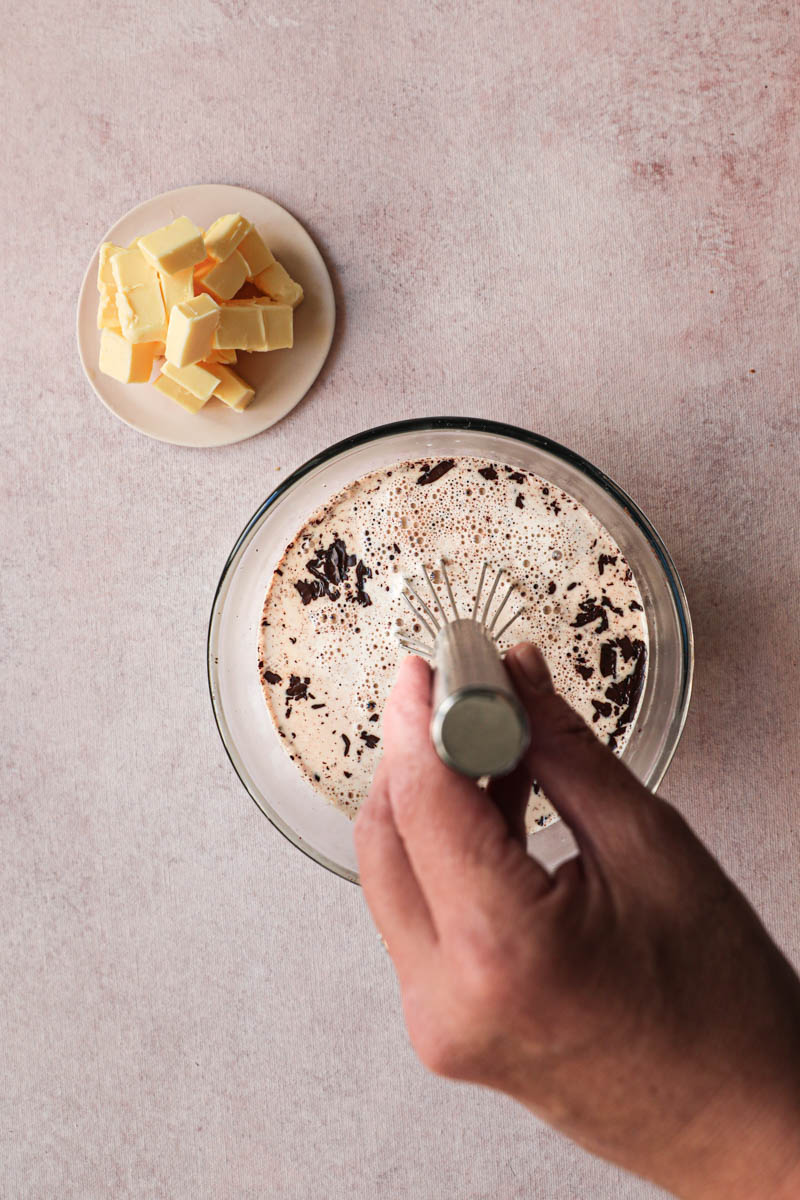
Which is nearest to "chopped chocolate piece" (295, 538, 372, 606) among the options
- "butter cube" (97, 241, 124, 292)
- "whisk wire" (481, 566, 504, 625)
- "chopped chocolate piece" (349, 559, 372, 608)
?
"chopped chocolate piece" (349, 559, 372, 608)

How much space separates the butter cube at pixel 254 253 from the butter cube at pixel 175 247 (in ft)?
0.14

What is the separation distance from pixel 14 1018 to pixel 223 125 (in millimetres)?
879

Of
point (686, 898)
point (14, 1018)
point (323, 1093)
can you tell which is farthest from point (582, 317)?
point (14, 1018)

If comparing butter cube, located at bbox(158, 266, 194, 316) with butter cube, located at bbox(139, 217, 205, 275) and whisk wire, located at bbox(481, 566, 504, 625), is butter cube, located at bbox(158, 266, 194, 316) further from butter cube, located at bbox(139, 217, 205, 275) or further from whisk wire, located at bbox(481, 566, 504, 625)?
whisk wire, located at bbox(481, 566, 504, 625)

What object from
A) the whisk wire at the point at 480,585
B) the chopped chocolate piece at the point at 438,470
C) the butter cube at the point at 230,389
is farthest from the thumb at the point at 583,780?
the butter cube at the point at 230,389

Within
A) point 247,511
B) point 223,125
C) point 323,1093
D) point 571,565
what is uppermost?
point 223,125

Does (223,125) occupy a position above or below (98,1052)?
above

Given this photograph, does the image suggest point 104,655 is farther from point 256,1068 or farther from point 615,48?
point 615,48

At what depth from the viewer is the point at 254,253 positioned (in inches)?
30.2

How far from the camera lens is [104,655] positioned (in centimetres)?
83

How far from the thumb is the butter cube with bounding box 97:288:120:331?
1.80 ft

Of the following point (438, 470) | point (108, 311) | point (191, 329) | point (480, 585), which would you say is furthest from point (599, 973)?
point (108, 311)

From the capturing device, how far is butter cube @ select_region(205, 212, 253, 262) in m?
0.74

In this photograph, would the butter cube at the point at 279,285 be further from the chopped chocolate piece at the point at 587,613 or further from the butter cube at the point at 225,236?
the chopped chocolate piece at the point at 587,613
